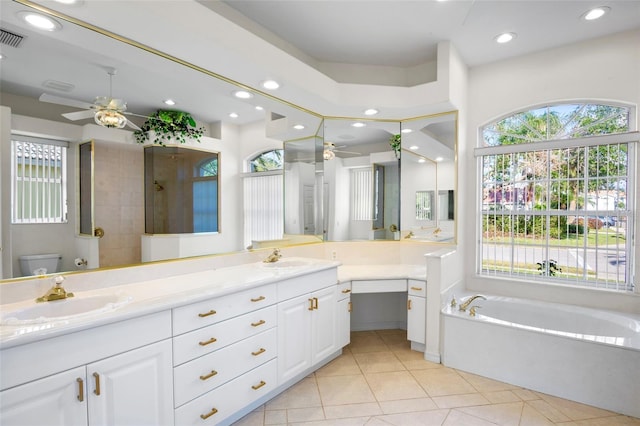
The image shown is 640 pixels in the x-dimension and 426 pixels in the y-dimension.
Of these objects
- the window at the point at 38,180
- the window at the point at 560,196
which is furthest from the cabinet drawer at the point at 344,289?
the window at the point at 38,180

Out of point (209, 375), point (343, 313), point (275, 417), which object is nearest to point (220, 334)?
point (209, 375)

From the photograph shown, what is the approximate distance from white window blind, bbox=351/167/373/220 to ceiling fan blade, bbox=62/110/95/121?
7.90 feet

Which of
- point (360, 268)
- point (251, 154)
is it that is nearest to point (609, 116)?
point (360, 268)

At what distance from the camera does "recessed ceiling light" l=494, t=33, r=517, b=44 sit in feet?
9.62

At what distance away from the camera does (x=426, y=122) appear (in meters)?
3.49

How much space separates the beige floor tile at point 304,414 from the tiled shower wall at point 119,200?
1.43 metres

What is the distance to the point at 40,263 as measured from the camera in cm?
168

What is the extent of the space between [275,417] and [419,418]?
0.96 m

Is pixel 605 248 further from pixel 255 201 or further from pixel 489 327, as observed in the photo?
pixel 255 201

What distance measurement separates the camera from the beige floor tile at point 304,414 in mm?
2078

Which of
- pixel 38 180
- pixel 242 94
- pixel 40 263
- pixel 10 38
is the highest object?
pixel 242 94

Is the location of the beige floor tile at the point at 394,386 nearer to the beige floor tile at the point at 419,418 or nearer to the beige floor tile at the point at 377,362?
the beige floor tile at the point at 377,362

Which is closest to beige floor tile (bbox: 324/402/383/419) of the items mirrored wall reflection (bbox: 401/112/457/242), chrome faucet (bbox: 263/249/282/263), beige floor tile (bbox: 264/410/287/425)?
beige floor tile (bbox: 264/410/287/425)

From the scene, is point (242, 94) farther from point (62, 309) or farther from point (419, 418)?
point (419, 418)
